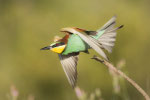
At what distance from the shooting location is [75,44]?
2.05 meters

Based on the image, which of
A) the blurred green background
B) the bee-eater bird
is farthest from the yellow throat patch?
the blurred green background

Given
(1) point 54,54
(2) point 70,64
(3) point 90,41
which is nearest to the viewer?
(3) point 90,41

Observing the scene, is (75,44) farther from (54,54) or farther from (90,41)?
(54,54)

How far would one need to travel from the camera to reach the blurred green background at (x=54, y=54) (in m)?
4.59

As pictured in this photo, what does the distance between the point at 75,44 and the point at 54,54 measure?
2733 mm

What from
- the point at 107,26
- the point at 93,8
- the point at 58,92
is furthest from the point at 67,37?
the point at 93,8

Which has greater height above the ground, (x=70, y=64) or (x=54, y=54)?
(x=54, y=54)

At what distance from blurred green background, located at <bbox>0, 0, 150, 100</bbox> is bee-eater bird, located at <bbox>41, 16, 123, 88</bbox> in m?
1.87

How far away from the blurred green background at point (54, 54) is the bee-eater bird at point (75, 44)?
187 centimetres

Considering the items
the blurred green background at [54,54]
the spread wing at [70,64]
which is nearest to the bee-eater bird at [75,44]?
the spread wing at [70,64]

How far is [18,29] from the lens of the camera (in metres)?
5.48

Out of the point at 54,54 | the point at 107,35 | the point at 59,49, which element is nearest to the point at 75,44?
the point at 59,49

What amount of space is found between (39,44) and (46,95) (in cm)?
59

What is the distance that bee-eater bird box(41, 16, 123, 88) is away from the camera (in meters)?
2.00
